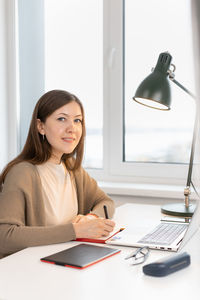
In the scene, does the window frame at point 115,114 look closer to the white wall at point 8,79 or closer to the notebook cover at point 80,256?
the white wall at point 8,79

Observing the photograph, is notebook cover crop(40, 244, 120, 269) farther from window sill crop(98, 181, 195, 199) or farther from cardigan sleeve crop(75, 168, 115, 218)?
window sill crop(98, 181, 195, 199)

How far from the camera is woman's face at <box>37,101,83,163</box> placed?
163 centimetres

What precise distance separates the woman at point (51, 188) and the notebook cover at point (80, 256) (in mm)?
107

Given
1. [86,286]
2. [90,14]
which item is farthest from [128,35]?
[86,286]

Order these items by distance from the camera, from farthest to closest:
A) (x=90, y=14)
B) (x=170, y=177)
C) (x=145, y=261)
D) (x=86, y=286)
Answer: (x=90, y=14) → (x=170, y=177) → (x=145, y=261) → (x=86, y=286)

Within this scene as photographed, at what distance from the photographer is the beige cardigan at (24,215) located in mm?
1305

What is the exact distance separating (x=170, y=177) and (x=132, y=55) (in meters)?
0.72

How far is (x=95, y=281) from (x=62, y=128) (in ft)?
2.50

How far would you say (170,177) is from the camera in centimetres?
233

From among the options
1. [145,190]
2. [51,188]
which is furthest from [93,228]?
[145,190]

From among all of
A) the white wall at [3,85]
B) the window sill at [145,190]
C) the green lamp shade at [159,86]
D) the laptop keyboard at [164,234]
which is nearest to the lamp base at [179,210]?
the laptop keyboard at [164,234]

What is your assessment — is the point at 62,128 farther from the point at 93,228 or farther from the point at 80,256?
the point at 80,256

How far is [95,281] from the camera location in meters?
0.99

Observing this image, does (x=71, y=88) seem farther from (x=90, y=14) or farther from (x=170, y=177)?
(x=170, y=177)
